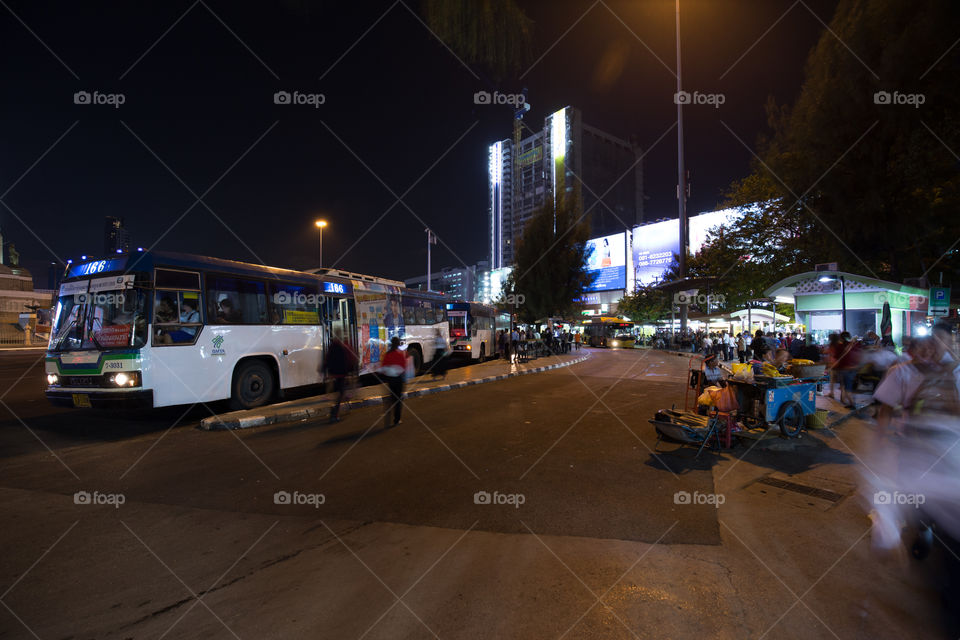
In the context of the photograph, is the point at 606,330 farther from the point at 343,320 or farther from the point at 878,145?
the point at 343,320

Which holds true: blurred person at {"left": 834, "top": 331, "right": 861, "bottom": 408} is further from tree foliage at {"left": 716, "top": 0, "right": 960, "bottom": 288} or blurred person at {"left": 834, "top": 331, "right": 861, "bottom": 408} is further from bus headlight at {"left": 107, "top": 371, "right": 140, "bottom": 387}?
bus headlight at {"left": 107, "top": 371, "right": 140, "bottom": 387}

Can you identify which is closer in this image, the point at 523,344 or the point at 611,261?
the point at 523,344

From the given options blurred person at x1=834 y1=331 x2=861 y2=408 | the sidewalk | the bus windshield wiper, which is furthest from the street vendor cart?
the bus windshield wiper

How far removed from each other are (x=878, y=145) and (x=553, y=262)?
→ 2376 cm

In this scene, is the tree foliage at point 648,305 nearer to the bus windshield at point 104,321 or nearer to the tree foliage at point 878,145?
the tree foliage at point 878,145

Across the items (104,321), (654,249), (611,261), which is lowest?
(104,321)

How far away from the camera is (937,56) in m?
12.9

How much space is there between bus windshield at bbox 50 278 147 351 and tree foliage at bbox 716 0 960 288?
20.9 meters

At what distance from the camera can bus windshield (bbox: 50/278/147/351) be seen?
7586mm

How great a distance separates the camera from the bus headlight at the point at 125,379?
7.38m

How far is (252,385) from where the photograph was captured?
964 centimetres

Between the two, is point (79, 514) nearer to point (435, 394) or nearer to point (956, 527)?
point (956, 527)

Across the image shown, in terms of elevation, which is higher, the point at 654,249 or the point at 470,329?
the point at 654,249

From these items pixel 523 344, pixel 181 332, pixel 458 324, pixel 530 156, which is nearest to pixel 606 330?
pixel 523 344
